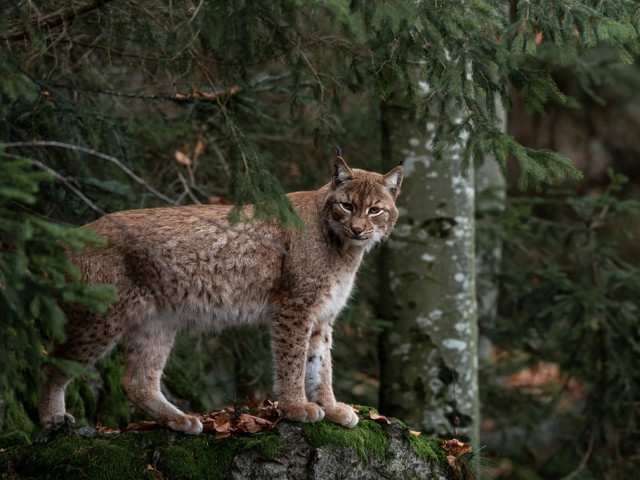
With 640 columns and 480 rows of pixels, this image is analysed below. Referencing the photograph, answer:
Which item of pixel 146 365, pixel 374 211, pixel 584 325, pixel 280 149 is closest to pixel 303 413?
pixel 146 365

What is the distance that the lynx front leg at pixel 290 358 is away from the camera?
17.7 ft

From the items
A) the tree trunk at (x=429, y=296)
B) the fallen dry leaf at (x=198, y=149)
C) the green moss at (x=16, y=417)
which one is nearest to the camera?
the green moss at (x=16, y=417)

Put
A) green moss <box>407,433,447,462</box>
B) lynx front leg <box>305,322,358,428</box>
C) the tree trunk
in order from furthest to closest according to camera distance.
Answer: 1. the tree trunk
2. lynx front leg <box>305,322,358,428</box>
3. green moss <box>407,433,447,462</box>

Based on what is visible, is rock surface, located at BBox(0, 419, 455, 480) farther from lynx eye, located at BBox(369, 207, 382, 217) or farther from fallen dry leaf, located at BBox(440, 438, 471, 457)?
lynx eye, located at BBox(369, 207, 382, 217)

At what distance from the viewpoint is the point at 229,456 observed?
506cm

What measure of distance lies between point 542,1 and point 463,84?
0.66m

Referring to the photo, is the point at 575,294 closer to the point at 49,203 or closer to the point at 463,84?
the point at 463,84

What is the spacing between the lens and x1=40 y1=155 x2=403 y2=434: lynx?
210 inches

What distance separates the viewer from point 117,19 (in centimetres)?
598

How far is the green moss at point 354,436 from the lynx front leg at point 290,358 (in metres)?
0.10

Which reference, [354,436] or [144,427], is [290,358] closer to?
[354,436]

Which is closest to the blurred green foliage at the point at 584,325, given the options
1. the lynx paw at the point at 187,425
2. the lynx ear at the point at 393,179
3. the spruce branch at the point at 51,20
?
the lynx ear at the point at 393,179

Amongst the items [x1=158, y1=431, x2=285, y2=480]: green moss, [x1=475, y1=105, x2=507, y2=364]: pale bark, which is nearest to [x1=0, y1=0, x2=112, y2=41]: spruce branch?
[x1=158, y1=431, x2=285, y2=480]: green moss

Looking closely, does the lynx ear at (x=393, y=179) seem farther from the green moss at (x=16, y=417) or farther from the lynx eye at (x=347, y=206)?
the green moss at (x=16, y=417)
